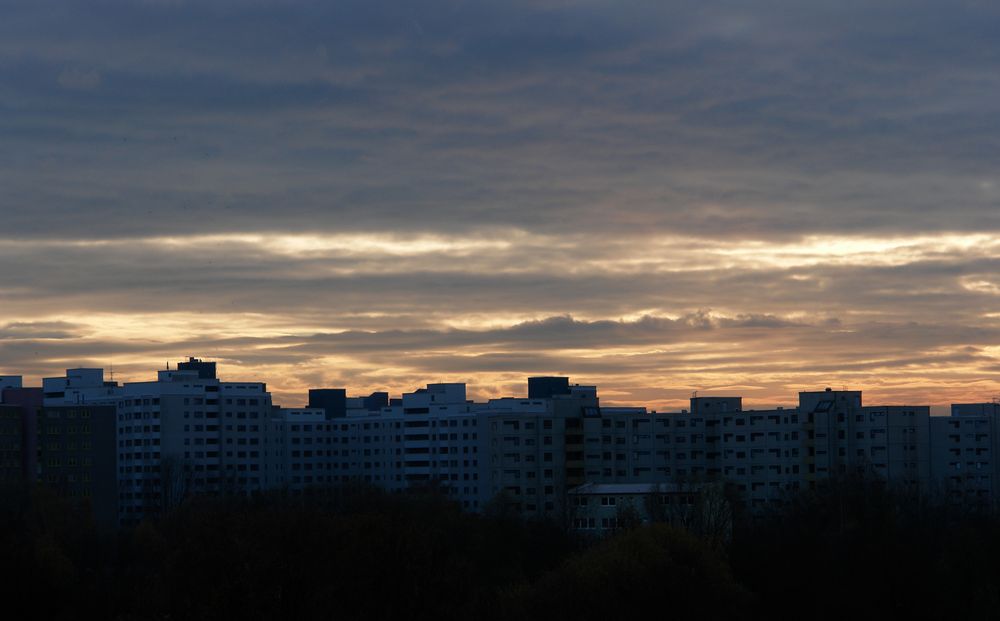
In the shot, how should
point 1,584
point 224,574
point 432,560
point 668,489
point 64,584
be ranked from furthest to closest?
point 668,489
point 64,584
point 1,584
point 432,560
point 224,574

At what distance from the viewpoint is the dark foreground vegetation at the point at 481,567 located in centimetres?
8381

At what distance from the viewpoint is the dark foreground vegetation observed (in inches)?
3300

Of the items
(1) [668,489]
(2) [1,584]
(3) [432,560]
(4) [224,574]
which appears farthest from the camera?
(1) [668,489]

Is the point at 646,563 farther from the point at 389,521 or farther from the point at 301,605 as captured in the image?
the point at 301,605

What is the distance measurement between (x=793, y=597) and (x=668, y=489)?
6149 centimetres

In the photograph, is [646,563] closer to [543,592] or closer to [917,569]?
[543,592]

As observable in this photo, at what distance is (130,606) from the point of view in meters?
97.8

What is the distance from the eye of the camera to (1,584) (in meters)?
96.4

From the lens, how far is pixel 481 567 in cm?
13150

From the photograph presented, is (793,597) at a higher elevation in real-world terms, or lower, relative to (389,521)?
lower

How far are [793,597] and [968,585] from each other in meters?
14.8

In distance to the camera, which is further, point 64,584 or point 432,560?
point 64,584

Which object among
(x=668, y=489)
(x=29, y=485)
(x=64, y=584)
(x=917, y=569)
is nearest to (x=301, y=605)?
(x=64, y=584)

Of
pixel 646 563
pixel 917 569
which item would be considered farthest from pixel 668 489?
pixel 646 563
